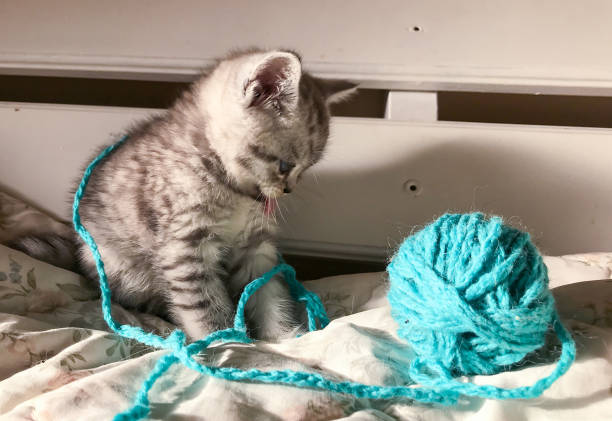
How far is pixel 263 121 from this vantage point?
93 centimetres

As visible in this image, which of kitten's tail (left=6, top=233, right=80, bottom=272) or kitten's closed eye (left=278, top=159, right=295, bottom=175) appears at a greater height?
kitten's closed eye (left=278, top=159, right=295, bottom=175)

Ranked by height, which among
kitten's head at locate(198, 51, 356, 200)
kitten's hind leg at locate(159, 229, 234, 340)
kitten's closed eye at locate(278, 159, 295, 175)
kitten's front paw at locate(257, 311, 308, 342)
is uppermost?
kitten's head at locate(198, 51, 356, 200)

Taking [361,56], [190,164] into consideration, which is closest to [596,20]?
[361,56]

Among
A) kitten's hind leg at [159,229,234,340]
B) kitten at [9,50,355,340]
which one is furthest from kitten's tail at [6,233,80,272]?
kitten's hind leg at [159,229,234,340]

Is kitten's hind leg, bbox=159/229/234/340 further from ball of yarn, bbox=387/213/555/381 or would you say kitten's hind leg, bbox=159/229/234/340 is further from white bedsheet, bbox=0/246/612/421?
ball of yarn, bbox=387/213/555/381

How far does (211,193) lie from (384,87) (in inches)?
23.8

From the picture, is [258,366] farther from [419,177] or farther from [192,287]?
[419,177]

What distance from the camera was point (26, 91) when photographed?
62.9 inches

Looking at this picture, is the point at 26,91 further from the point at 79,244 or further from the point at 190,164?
the point at 190,164

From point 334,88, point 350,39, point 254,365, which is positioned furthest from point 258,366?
point 350,39

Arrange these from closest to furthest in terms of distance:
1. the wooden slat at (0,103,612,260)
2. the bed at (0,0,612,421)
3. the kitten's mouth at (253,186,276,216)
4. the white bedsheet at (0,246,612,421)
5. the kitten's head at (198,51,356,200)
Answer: the white bedsheet at (0,246,612,421)
the bed at (0,0,612,421)
the kitten's head at (198,51,356,200)
the kitten's mouth at (253,186,276,216)
the wooden slat at (0,103,612,260)

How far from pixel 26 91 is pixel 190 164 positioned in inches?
39.1

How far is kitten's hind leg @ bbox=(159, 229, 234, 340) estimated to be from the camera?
938 mm

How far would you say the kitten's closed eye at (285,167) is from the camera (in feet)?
3.21
